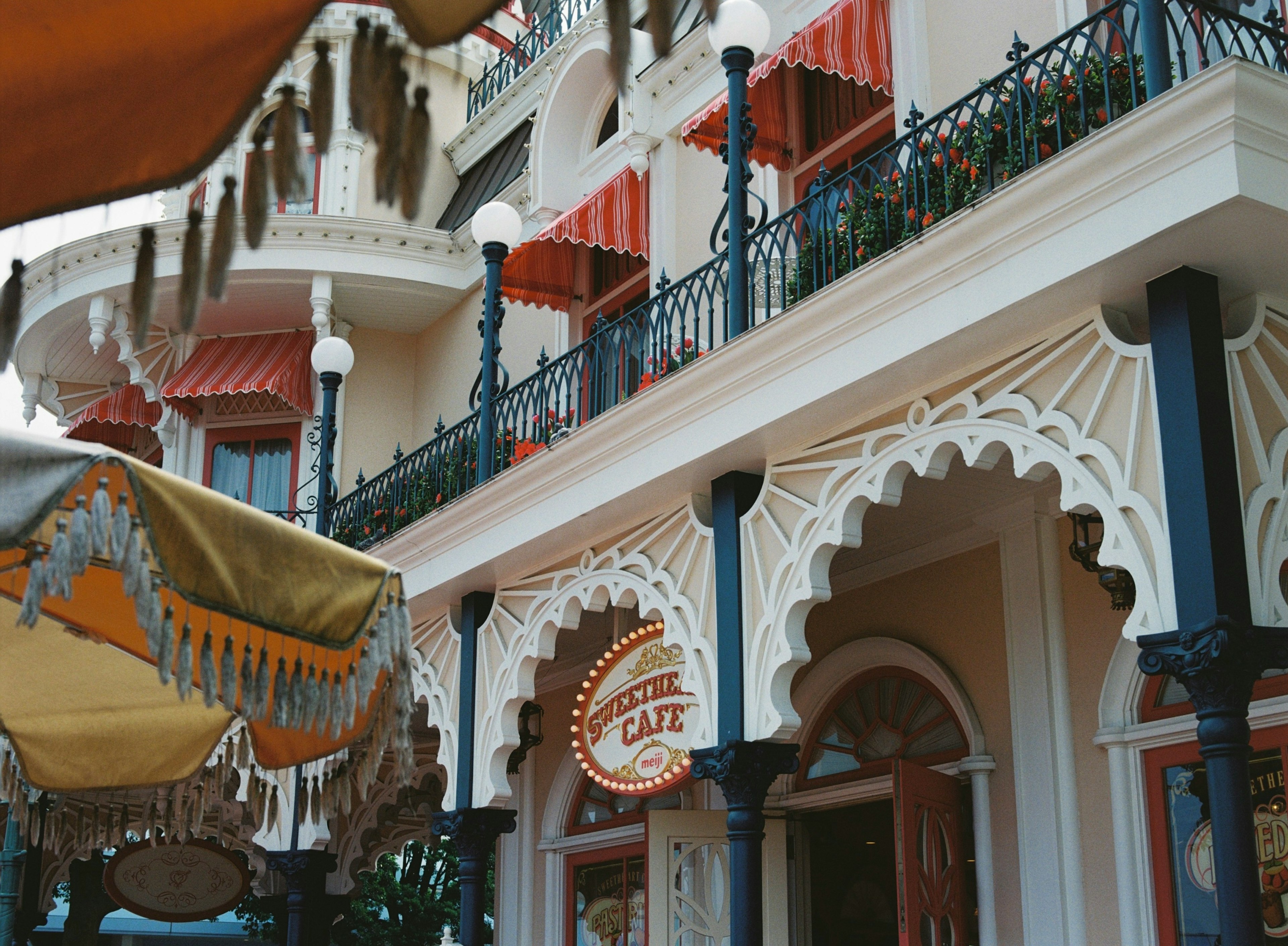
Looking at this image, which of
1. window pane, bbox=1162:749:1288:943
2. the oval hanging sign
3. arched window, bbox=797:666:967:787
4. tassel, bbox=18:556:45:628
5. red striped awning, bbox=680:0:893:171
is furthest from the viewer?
the oval hanging sign

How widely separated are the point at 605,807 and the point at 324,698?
8107 mm

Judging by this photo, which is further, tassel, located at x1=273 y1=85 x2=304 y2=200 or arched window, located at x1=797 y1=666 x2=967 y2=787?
arched window, located at x1=797 y1=666 x2=967 y2=787

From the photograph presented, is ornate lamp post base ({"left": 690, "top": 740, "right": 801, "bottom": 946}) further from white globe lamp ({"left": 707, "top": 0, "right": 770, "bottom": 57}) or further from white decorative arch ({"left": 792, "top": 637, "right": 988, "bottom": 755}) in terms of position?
white globe lamp ({"left": 707, "top": 0, "right": 770, "bottom": 57})

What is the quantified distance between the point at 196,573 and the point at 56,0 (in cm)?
176

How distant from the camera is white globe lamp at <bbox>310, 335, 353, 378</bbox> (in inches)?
464

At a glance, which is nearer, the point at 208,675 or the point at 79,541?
the point at 79,541

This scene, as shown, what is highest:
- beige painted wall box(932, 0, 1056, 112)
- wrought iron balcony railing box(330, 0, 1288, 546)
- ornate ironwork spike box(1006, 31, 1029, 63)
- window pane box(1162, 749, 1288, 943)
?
beige painted wall box(932, 0, 1056, 112)

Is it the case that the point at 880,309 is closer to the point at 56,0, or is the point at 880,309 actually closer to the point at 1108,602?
the point at 1108,602

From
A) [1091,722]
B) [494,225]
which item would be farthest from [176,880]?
[1091,722]

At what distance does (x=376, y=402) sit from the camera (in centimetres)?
1530

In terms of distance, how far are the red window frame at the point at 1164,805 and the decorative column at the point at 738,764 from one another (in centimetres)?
185

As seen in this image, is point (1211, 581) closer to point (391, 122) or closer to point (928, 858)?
point (928, 858)

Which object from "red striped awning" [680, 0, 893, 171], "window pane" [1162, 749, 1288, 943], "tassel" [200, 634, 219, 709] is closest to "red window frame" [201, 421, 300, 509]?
"red striped awning" [680, 0, 893, 171]

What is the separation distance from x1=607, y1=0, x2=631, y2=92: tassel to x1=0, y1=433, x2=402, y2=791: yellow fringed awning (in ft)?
6.59
